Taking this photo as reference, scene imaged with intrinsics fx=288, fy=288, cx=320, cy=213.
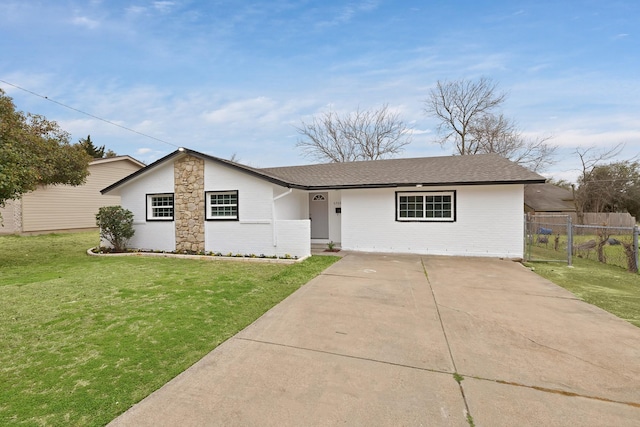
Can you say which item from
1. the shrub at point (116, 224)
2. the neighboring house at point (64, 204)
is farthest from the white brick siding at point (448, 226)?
the neighboring house at point (64, 204)

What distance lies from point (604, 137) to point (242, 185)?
26.6 meters

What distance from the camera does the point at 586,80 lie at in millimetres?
11859

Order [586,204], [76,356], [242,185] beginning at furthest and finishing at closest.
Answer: [586,204] < [242,185] < [76,356]


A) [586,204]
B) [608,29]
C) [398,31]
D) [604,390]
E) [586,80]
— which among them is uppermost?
[398,31]

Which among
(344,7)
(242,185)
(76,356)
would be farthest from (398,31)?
(76,356)

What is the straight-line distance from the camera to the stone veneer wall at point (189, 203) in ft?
35.6

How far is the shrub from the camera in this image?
1098 centimetres

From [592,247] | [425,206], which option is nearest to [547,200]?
[592,247]

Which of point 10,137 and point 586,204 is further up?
point 10,137

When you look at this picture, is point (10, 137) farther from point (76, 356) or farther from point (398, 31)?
point (398, 31)

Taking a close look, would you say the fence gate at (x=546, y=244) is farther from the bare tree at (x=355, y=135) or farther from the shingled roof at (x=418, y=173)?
the bare tree at (x=355, y=135)

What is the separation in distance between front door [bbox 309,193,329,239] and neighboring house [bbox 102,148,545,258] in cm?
63

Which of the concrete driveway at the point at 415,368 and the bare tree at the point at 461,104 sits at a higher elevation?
the bare tree at the point at 461,104

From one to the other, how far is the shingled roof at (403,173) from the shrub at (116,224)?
1.13 m
